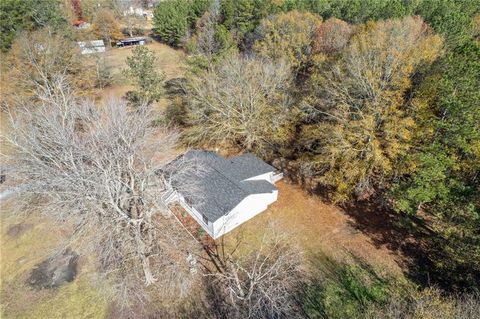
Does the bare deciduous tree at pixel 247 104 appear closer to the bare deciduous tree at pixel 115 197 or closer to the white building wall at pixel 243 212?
the white building wall at pixel 243 212

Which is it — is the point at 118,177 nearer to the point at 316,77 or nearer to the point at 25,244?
the point at 25,244

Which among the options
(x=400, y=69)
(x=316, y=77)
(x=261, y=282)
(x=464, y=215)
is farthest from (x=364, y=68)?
(x=261, y=282)

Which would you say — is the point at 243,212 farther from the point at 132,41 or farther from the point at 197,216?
the point at 132,41

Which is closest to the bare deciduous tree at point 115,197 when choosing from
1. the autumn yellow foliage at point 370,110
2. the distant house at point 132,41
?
the autumn yellow foliage at point 370,110

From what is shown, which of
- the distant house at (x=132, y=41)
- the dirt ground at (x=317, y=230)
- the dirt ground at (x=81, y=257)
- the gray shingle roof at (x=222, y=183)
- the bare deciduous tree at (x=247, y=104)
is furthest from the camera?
the distant house at (x=132, y=41)

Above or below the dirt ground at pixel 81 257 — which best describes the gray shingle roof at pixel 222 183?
above

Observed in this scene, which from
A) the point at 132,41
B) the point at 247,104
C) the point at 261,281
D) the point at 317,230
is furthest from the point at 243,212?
the point at 132,41
